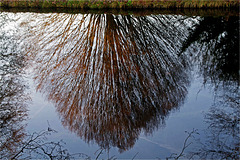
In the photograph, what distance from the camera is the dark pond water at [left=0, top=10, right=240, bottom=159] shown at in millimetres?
4215

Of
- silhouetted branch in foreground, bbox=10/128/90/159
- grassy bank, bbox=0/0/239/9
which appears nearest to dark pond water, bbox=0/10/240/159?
silhouetted branch in foreground, bbox=10/128/90/159

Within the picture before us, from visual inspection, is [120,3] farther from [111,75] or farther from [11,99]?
[11,99]

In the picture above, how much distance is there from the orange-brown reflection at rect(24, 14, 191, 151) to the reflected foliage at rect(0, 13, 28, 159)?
54 cm

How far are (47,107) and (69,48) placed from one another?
2881mm

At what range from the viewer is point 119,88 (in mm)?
5637

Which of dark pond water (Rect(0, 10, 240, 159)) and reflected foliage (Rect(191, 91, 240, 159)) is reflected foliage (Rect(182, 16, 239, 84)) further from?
reflected foliage (Rect(191, 91, 240, 159))

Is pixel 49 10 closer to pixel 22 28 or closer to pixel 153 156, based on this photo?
pixel 22 28

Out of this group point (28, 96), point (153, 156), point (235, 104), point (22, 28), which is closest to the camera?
point (153, 156)

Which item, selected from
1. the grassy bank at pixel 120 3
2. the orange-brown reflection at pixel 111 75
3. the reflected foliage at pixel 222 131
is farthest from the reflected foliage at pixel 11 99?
the grassy bank at pixel 120 3

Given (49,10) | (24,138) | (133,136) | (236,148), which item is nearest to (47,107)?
(24,138)

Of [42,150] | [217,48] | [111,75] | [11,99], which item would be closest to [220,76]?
[217,48]

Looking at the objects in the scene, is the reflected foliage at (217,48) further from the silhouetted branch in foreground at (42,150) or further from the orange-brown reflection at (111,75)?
the silhouetted branch in foreground at (42,150)

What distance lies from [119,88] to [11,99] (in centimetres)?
240

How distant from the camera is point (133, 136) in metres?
4.36
